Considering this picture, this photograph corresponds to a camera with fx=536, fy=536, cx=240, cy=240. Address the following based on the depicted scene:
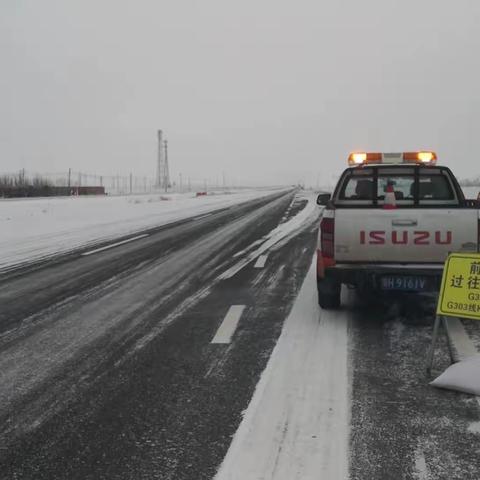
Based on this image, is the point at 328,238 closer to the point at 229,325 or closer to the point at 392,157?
the point at 229,325

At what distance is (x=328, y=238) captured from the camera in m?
5.86

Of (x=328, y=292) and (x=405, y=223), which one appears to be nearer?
(x=405, y=223)

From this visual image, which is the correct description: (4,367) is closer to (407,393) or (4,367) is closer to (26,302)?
(26,302)

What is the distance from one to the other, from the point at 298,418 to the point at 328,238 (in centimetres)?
268

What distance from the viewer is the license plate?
564cm

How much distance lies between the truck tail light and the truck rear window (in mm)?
1370

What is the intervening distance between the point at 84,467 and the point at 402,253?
3.88 metres

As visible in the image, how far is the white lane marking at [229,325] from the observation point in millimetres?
5419

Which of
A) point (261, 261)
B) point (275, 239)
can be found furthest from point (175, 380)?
point (275, 239)

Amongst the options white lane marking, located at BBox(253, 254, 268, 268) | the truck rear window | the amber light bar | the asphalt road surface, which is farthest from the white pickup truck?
white lane marking, located at BBox(253, 254, 268, 268)

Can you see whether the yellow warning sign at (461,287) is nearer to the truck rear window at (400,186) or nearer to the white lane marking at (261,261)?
the truck rear window at (400,186)

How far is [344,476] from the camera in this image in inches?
112

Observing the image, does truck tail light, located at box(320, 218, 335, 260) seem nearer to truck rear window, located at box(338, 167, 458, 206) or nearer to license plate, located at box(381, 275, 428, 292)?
license plate, located at box(381, 275, 428, 292)

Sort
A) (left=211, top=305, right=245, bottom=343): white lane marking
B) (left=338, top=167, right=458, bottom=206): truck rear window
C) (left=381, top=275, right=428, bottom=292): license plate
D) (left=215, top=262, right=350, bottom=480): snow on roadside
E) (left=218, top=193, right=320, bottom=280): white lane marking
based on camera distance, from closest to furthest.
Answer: (left=215, top=262, right=350, bottom=480): snow on roadside < (left=211, top=305, right=245, bottom=343): white lane marking < (left=381, top=275, right=428, bottom=292): license plate < (left=338, top=167, right=458, bottom=206): truck rear window < (left=218, top=193, right=320, bottom=280): white lane marking
